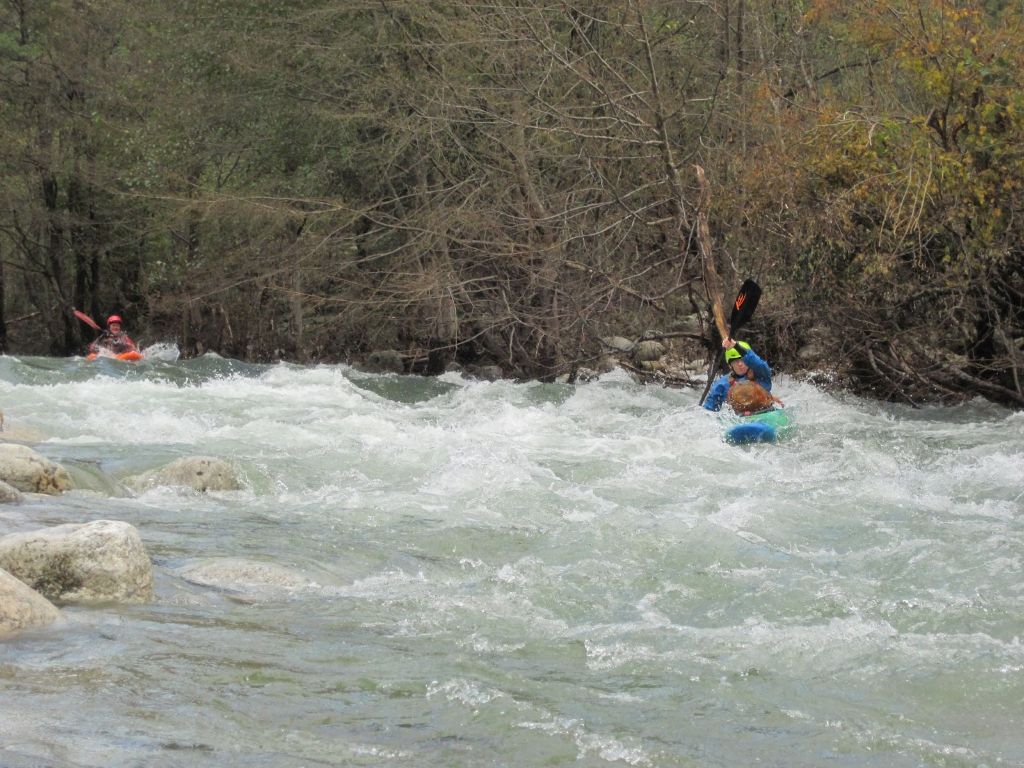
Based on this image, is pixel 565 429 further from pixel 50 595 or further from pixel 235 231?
pixel 235 231

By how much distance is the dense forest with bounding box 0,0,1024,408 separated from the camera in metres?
12.0

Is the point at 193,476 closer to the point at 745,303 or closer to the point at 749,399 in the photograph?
the point at 749,399

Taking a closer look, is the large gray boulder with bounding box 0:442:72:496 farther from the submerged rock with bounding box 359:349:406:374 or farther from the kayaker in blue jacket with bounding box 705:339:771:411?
the submerged rock with bounding box 359:349:406:374

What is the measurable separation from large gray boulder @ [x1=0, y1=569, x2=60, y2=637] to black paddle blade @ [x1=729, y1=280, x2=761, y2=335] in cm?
974

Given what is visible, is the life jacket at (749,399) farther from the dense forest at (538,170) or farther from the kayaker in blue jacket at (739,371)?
the dense forest at (538,170)

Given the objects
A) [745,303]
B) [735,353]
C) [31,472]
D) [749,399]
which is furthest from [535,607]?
[745,303]

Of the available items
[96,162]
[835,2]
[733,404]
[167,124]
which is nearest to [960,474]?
[733,404]

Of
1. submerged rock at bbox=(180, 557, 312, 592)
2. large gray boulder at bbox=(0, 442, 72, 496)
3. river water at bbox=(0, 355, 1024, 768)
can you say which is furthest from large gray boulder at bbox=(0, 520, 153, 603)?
large gray boulder at bbox=(0, 442, 72, 496)

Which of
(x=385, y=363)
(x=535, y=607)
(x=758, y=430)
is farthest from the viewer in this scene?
(x=385, y=363)

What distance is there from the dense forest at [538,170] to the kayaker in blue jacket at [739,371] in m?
1.47

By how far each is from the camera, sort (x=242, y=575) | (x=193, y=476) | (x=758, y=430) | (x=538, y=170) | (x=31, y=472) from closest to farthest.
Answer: (x=242, y=575)
(x=31, y=472)
(x=193, y=476)
(x=758, y=430)
(x=538, y=170)

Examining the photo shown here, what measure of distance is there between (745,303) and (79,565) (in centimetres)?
932

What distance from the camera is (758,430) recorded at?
1079 centimetres

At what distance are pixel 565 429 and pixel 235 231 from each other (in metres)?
10.5
